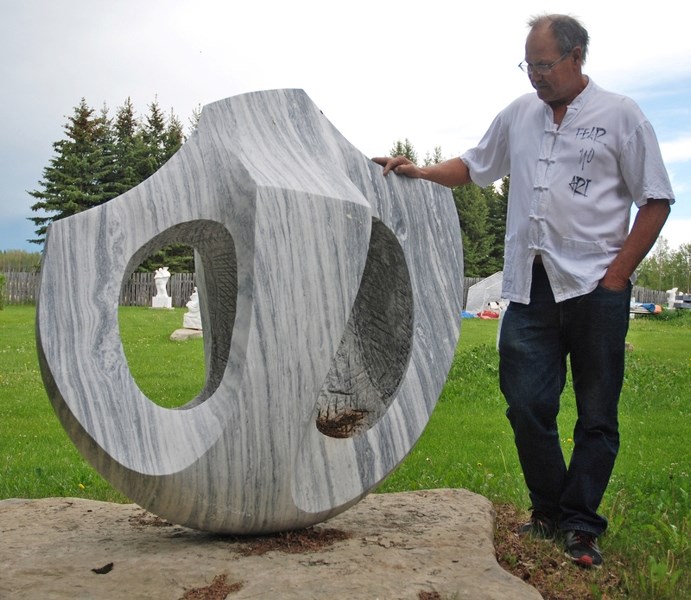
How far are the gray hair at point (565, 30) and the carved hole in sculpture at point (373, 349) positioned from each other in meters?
1.19

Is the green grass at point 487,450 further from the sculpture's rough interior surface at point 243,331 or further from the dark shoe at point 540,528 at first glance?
the sculpture's rough interior surface at point 243,331

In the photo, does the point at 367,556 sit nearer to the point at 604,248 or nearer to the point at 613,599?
the point at 613,599

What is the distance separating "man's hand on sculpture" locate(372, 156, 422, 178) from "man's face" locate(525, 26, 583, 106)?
72 cm

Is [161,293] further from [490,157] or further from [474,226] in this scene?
[490,157]

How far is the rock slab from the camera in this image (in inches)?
127

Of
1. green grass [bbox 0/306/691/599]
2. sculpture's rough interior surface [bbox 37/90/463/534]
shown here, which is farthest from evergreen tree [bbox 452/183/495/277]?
sculpture's rough interior surface [bbox 37/90/463/534]

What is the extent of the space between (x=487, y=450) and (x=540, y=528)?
2.74m

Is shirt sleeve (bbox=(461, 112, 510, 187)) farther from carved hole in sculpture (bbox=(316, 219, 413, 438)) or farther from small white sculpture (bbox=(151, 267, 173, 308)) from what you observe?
small white sculpture (bbox=(151, 267, 173, 308))

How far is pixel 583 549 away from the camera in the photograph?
12.9 ft

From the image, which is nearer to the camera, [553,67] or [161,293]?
[553,67]

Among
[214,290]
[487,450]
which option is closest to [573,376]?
[214,290]

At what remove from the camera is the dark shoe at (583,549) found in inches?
153

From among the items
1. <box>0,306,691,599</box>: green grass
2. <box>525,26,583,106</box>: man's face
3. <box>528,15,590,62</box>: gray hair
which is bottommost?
<box>0,306,691,599</box>: green grass

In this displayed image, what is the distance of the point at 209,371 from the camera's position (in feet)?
14.4
